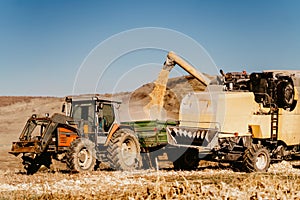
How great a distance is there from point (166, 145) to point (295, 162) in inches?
194

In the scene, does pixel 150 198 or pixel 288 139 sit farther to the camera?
pixel 288 139

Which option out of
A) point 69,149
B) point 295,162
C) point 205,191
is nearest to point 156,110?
point 69,149

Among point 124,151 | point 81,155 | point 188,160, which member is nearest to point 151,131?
point 124,151

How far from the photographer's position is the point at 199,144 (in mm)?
14297

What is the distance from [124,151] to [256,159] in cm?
410

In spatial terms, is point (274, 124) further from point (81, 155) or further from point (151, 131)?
point (81, 155)

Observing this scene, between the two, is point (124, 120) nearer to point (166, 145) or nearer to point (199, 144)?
point (166, 145)

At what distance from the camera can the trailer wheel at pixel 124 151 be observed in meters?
14.1

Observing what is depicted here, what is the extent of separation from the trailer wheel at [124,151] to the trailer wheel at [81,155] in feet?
1.74

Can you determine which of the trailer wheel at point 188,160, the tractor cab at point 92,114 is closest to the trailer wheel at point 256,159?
the trailer wheel at point 188,160

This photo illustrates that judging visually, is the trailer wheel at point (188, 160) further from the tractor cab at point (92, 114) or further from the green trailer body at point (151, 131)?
the tractor cab at point (92, 114)

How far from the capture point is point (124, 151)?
14680 millimetres

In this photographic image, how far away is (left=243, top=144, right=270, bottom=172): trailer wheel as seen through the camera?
13.2 meters

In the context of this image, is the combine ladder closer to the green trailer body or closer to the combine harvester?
the combine harvester
